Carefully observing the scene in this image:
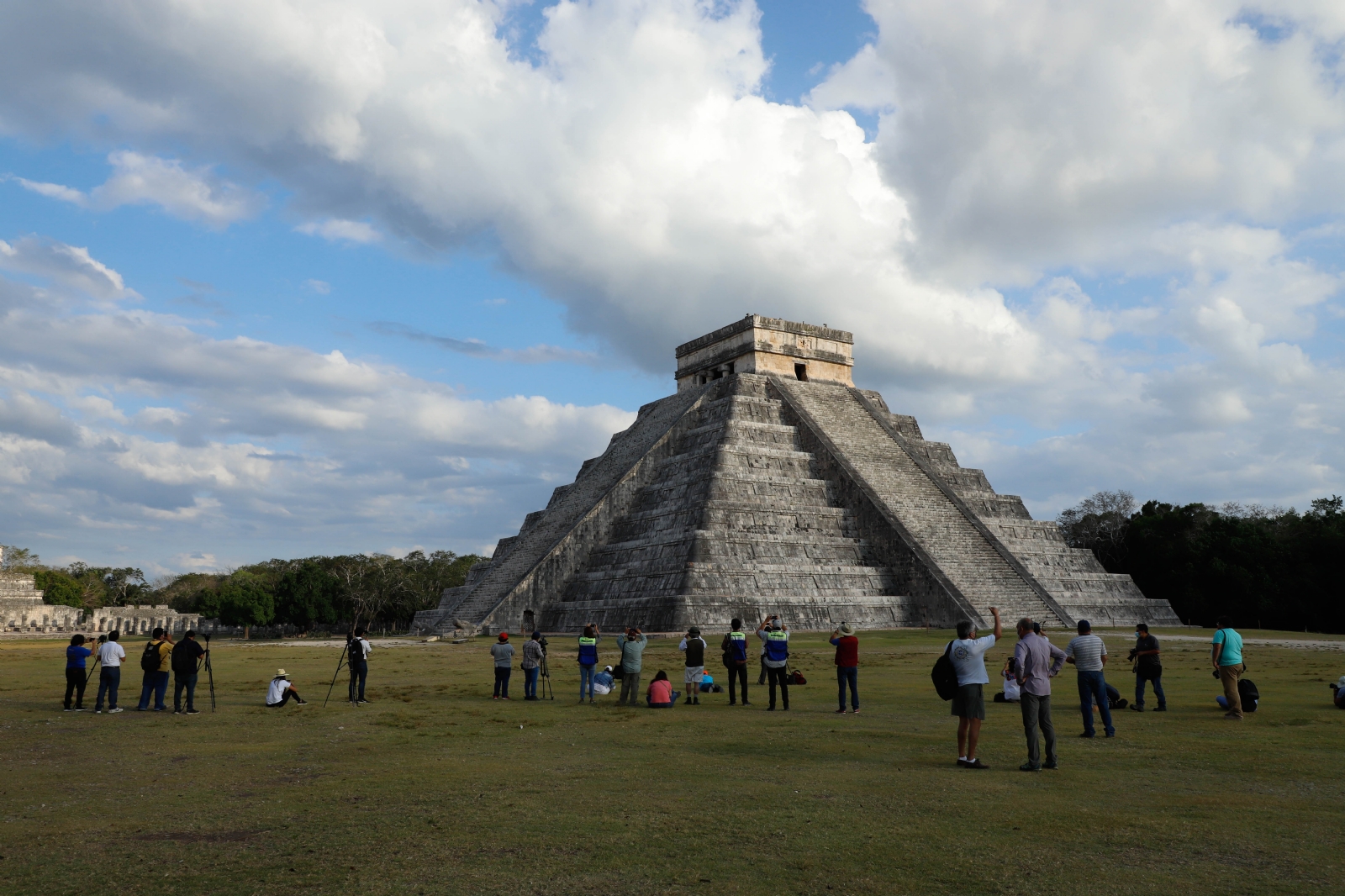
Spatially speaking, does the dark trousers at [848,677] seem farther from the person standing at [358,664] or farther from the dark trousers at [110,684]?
the dark trousers at [110,684]

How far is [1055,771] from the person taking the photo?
26.3 ft

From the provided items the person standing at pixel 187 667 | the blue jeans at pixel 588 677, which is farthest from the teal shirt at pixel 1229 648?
the person standing at pixel 187 667

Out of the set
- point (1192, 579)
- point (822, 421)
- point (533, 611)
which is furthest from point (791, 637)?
point (1192, 579)

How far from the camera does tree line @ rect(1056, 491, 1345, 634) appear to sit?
40.8 m

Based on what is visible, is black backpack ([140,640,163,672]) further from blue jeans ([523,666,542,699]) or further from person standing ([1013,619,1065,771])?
person standing ([1013,619,1065,771])

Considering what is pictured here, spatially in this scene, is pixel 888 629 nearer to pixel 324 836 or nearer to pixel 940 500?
pixel 940 500

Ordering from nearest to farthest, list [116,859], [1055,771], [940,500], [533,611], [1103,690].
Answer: [116,859] → [1055,771] → [1103,690] → [533,611] → [940,500]

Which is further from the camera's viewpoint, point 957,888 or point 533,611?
point 533,611

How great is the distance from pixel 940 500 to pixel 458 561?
53749 millimetres

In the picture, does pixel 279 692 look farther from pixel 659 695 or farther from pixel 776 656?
pixel 776 656

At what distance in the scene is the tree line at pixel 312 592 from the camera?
60.6 meters

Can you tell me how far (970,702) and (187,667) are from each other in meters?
10.6

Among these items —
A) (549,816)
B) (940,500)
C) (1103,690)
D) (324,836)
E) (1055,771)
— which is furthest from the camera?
(940,500)

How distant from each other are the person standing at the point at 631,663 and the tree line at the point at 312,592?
52.1 meters
